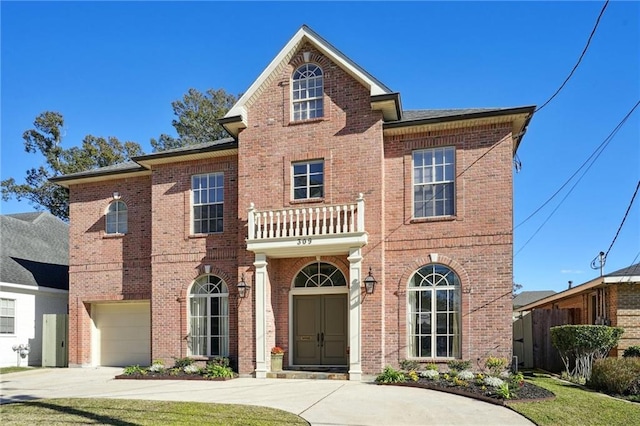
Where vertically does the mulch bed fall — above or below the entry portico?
below

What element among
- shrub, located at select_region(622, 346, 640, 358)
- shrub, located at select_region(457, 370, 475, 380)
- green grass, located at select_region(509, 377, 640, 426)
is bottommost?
green grass, located at select_region(509, 377, 640, 426)

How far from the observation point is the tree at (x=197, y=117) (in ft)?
132

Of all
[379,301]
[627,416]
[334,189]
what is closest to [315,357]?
[379,301]

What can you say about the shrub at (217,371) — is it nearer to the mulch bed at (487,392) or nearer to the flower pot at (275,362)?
the flower pot at (275,362)

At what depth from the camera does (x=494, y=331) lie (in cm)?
1396

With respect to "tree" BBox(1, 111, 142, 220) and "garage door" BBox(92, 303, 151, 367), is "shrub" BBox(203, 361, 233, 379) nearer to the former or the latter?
"garage door" BBox(92, 303, 151, 367)

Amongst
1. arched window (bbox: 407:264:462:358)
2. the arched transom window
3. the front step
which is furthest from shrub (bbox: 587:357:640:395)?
the arched transom window

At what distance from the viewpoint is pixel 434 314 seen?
47.9 ft

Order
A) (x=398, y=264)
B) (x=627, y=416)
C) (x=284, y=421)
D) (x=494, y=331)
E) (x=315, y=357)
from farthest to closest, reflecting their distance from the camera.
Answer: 1. (x=315, y=357)
2. (x=398, y=264)
3. (x=494, y=331)
4. (x=627, y=416)
5. (x=284, y=421)

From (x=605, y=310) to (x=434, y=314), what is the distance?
6.17 meters

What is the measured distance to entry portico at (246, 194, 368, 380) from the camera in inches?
573

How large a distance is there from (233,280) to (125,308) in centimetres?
527

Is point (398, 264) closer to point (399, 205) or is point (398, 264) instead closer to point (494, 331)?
point (399, 205)

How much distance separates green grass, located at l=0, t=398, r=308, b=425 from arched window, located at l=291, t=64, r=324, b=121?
8.84 m
